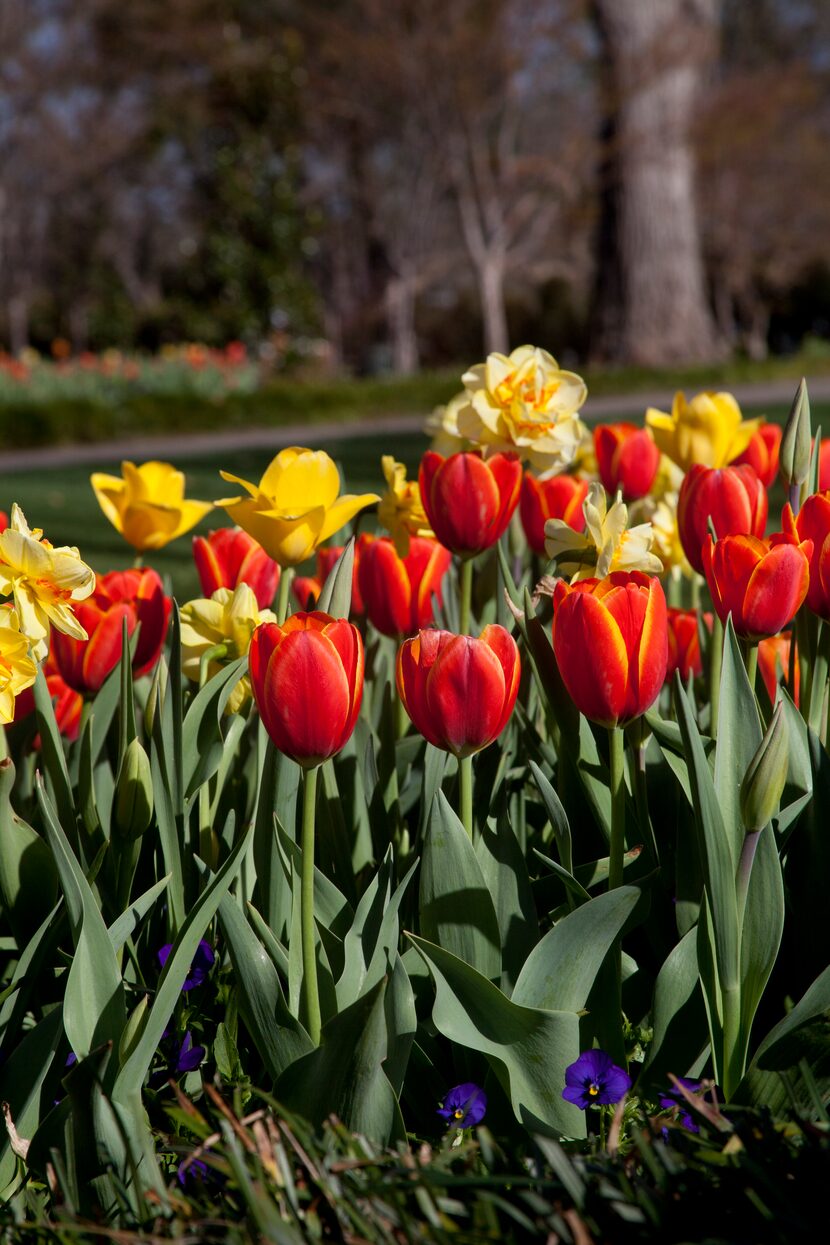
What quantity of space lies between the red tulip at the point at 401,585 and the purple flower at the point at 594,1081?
70cm

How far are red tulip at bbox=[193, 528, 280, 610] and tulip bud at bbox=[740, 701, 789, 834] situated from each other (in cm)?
85

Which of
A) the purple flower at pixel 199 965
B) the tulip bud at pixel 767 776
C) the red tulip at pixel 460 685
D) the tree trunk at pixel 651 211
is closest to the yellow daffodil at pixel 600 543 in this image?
the red tulip at pixel 460 685

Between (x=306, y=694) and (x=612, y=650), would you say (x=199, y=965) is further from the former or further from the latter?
(x=612, y=650)

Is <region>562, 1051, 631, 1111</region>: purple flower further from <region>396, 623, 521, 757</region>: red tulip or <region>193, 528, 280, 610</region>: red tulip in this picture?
<region>193, 528, 280, 610</region>: red tulip

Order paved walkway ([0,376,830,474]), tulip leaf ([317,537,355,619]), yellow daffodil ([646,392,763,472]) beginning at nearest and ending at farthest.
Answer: tulip leaf ([317,537,355,619]), yellow daffodil ([646,392,763,472]), paved walkway ([0,376,830,474])

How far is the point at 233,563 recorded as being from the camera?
188 cm

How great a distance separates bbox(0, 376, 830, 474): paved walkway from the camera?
9753 mm

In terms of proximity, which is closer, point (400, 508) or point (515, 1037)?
point (515, 1037)

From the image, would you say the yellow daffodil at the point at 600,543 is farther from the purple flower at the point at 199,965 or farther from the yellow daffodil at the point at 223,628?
the purple flower at the point at 199,965

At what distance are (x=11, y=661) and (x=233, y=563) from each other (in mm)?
606

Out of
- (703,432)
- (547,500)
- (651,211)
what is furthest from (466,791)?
(651,211)

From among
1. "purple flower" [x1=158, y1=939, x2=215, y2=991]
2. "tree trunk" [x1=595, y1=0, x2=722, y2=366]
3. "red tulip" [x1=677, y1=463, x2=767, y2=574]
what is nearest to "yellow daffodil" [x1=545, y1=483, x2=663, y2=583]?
"red tulip" [x1=677, y1=463, x2=767, y2=574]

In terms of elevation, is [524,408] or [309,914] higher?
[524,408]

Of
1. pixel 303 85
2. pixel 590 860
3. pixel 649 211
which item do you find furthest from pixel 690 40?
pixel 590 860
